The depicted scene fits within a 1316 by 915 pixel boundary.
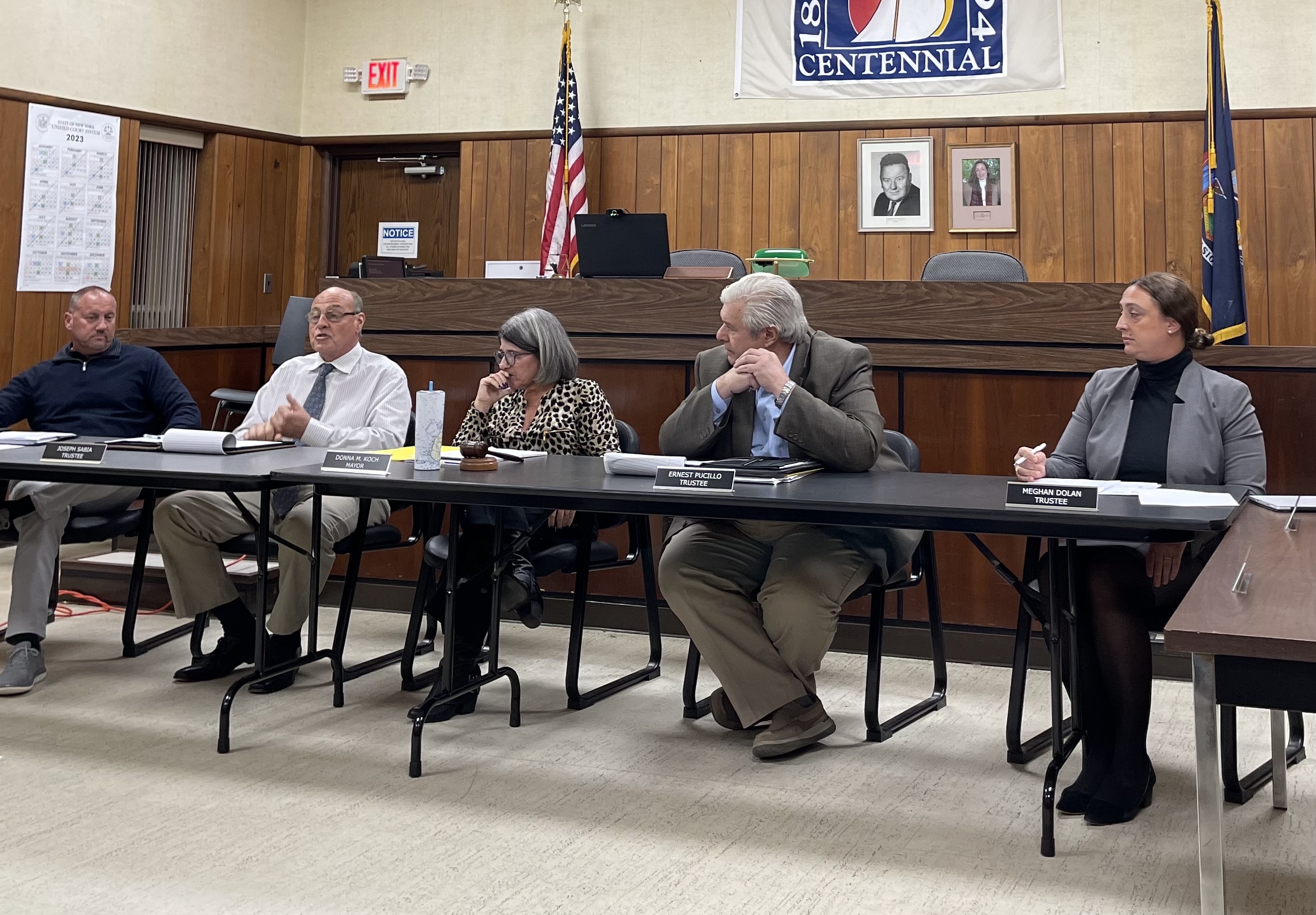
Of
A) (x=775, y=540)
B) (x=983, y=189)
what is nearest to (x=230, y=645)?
(x=775, y=540)

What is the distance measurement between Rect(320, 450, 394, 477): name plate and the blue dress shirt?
889 millimetres

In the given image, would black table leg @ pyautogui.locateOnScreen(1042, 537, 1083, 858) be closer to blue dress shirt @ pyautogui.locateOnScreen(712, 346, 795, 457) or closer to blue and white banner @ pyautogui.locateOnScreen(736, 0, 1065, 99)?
blue dress shirt @ pyautogui.locateOnScreen(712, 346, 795, 457)

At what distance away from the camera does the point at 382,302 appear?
13.8 feet

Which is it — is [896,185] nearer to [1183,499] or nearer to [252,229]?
[252,229]

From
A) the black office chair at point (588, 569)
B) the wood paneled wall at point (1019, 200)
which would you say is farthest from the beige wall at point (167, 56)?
the black office chair at point (588, 569)

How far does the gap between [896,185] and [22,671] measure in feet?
16.0

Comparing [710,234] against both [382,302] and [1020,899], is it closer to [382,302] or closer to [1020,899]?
[382,302]

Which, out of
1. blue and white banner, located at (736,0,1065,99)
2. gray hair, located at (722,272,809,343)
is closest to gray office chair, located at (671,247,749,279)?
blue and white banner, located at (736,0,1065,99)

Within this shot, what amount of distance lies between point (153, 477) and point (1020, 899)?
1893 mm

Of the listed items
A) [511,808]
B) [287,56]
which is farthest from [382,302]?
[287,56]

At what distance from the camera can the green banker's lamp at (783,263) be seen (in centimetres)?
432

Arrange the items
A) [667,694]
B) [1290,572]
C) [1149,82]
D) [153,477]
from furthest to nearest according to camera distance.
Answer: [1149,82], [667,694], [153,477], [1290,572]

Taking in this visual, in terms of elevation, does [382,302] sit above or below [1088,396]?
above

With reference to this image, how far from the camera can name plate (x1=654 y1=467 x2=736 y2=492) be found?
234cm
